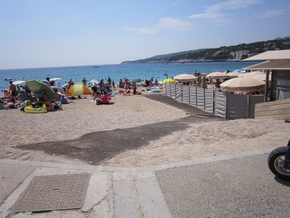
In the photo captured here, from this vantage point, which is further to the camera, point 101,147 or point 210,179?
point 101,147

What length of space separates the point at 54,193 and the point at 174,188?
67.7 inches

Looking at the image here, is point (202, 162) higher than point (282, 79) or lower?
lower

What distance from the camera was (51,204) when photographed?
303 cm

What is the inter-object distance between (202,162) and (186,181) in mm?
783

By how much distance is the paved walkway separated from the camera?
284cm

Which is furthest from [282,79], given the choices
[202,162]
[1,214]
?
[1,214]

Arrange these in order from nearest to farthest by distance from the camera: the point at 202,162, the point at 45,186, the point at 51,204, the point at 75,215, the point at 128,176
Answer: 1. the point at 75,215
2. the point at 51,204
3. the point at 45,186
4. the point at 128,176
5. the point at 202,162

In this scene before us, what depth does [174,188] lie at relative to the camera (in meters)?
3.33

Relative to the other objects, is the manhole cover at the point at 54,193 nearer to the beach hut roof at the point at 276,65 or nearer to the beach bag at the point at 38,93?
the beach hut roof at the point at 276,65

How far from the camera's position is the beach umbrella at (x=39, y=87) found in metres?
13.2

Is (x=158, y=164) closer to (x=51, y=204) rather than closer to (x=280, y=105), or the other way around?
(x=51, y=204)

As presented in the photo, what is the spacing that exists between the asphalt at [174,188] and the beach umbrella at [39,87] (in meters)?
9.78

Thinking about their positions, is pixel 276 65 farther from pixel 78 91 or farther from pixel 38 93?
pixel 78 91

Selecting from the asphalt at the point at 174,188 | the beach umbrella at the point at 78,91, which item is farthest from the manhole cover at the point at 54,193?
the beach umbrella at the point at 78,91
